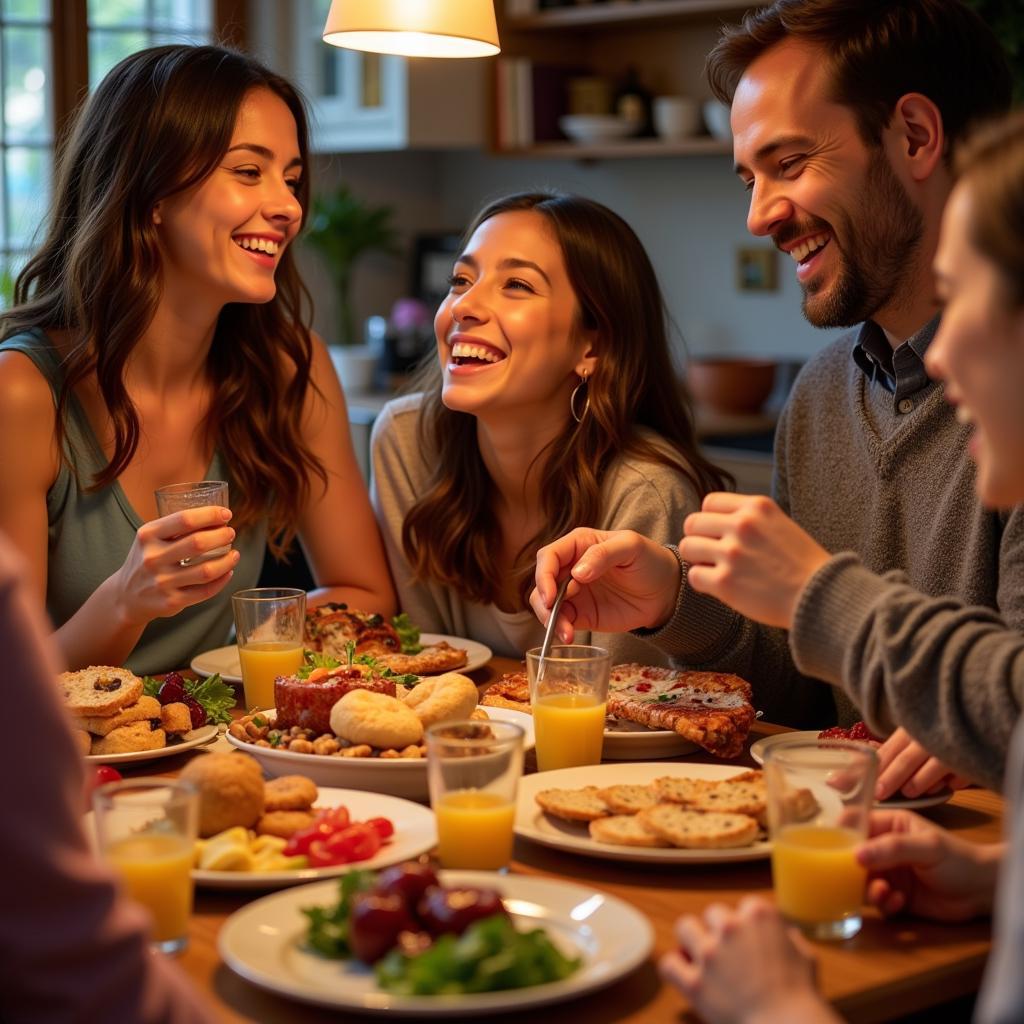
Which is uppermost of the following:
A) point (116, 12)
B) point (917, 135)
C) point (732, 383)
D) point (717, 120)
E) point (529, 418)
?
point (116, 12)

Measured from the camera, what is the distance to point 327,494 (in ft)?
8.50

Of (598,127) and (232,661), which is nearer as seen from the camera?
(232,661)

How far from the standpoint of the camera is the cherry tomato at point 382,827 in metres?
1.39

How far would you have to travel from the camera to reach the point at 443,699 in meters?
1.64

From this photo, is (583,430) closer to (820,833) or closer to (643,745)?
(643,745)

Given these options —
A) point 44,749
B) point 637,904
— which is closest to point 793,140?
point 637,904

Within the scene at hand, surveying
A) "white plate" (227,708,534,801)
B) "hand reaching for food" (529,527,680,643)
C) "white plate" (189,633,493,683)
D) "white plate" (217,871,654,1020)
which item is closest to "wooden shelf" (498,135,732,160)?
"white plate" (189,633,493,683)

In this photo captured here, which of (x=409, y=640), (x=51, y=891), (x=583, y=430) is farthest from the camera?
(x=583, y=430)

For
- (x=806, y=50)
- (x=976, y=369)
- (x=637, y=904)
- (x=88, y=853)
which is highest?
(x=806, y=50)

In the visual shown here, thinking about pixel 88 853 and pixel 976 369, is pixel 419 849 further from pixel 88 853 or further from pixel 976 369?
pixel 976 369

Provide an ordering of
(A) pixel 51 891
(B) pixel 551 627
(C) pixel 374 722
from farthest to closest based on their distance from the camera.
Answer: (B) pixel 551 627 < (C) pixel 374 722 < (A) pixel 51 891

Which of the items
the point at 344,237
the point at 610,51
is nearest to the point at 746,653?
the point at 610,51

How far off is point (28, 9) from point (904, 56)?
3641 millimetres

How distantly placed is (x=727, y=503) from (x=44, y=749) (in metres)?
0.76
